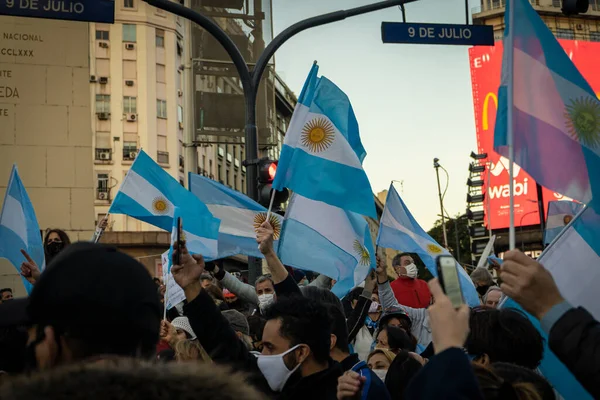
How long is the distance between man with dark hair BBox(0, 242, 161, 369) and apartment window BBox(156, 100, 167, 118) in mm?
62370

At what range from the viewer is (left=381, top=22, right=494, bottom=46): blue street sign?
1043cm

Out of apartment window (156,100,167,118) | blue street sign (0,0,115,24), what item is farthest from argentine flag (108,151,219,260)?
apartment window (156,100,167,118)

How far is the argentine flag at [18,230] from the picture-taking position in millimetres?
8117

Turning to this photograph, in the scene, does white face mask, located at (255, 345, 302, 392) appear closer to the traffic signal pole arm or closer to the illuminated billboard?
the traffic signal pole arm

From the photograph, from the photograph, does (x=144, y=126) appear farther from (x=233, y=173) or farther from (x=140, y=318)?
(x=140, y=318)

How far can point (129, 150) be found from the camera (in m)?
62.5

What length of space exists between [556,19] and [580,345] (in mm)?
80331

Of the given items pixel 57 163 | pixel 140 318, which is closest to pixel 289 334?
pixel 140 318

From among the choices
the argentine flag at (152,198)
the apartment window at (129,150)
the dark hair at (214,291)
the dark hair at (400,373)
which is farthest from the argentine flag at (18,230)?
the apartment window at (129,150)

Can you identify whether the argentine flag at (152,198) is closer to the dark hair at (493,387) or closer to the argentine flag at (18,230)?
the argentine flag at (18,230)

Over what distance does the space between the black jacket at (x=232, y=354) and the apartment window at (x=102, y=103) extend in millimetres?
59918

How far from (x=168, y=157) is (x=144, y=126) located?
8.24 feet

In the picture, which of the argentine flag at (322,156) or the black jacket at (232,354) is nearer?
the black jacket at (232,354)

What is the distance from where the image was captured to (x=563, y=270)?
4.30 meters
